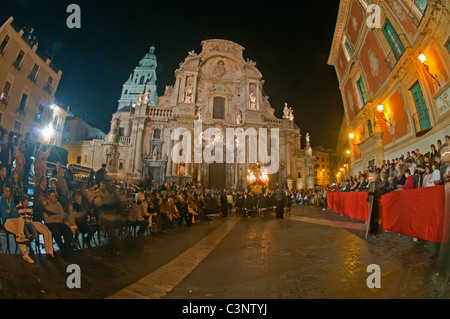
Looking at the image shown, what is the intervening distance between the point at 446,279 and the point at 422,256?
1297mm

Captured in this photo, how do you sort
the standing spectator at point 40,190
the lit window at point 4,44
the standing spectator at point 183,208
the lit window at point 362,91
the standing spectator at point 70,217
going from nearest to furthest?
the standing spectator at point 40,190 → the standing spectator at point 70,217 → the standing spectator at point 183,208 → the lit window at point 4,44 → the lit window at point 362,91

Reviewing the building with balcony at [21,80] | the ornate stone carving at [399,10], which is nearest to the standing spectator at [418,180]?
the ornate stone carving at [399,10]

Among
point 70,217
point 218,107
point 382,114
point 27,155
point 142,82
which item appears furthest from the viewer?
point 142,82

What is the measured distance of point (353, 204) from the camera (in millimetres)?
9422

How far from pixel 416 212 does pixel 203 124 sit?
2626 centimetres

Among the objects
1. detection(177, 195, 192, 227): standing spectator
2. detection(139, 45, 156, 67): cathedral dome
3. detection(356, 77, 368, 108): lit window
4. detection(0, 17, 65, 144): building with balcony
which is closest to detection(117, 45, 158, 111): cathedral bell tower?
detection(139, 45, 156, 67): cathedral dome

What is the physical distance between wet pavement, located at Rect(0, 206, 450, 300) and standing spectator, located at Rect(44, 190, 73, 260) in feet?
0.92

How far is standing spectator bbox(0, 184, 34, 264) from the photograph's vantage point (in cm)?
357

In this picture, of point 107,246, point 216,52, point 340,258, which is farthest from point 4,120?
point 216,52

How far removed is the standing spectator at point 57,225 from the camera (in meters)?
3.86

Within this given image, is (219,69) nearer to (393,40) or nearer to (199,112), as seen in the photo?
(199,112)

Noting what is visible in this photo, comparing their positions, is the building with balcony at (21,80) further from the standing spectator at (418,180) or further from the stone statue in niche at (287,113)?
the stone statue in niche at (287,113)

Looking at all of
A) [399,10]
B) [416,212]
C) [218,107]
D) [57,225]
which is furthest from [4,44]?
[218,107]

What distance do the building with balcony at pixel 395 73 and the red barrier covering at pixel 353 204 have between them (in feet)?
13.9
